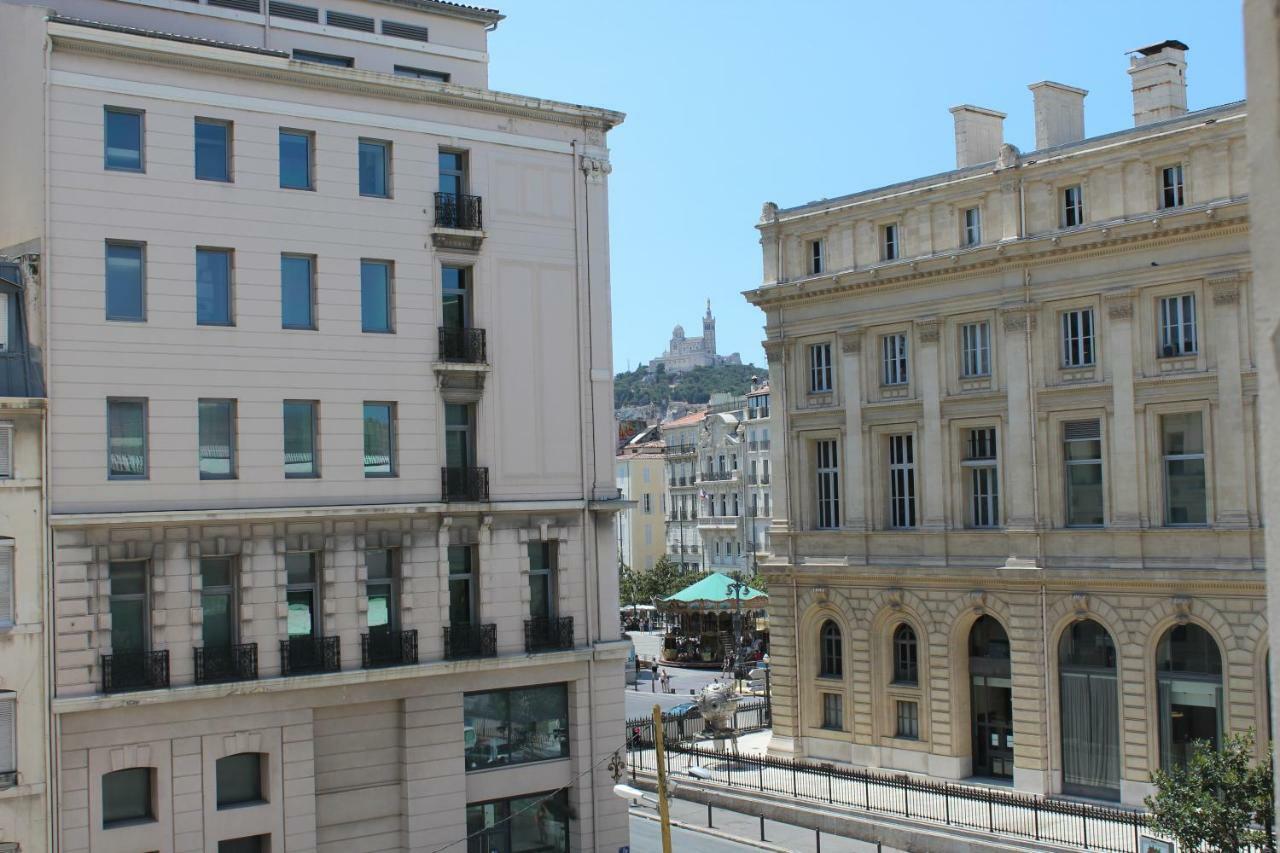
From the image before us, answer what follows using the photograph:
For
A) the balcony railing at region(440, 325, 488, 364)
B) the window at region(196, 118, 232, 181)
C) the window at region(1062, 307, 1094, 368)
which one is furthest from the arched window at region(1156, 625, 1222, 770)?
the window at region(196, 118, 232, 181)

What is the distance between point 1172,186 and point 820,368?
50.7 ft

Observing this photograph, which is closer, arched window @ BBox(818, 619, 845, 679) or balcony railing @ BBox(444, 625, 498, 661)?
balcony railing @ BBox(444, 625, 498, 661)

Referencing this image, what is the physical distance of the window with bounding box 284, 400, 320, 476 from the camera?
3212 centimetres

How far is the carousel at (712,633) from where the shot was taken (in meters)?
82.9

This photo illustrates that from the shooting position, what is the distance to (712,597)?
75125mm

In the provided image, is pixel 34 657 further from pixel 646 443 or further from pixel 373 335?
pixel 646 443

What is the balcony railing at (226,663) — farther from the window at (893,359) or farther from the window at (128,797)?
the window at (893,359)

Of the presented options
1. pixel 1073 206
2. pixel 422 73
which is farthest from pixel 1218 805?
pixel 422 73

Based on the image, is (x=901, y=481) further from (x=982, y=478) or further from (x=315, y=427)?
(x=315, y=427)

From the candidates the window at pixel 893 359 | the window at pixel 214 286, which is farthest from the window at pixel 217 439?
the window at pixel 893 359

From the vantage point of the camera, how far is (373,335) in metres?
33.3

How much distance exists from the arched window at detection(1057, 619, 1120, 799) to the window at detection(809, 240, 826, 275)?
1749cm

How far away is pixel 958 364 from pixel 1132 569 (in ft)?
32.7

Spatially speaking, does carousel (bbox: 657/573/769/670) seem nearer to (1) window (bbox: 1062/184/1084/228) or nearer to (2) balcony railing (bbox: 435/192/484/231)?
(1) window (bbox: 1062/184/1084/228)
